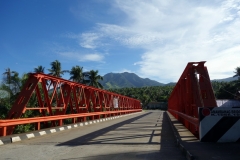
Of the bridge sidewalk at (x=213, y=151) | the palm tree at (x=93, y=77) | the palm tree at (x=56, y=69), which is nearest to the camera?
the bridge sidewalk at (x=213, y=151)

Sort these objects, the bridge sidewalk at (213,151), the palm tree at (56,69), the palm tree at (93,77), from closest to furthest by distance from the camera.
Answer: the bridge sidewalk at (213,151)
the palm tree at (56,69)
the palm tree at (93,77)

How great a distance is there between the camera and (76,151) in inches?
261

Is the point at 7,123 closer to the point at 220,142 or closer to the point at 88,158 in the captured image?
the point at 88,158

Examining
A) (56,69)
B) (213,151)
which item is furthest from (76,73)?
(213,151)

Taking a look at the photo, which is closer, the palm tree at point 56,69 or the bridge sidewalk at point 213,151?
the bridge sidewalk at point 213,151

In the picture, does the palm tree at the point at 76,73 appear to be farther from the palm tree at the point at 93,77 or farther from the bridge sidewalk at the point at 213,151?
the bridge sidewalk at the point at 213,151

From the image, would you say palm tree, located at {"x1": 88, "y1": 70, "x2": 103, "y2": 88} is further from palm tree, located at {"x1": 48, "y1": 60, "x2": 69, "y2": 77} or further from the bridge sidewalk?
the bridge sidewalk

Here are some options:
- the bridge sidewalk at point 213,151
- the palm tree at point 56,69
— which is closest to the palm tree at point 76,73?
the palm tree at point 56,69

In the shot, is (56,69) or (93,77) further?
(93,77)

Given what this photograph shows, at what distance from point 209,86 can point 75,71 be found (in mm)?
45150

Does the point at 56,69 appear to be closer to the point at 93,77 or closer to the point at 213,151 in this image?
the point at 93,77

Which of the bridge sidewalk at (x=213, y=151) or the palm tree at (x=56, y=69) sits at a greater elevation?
the palm tree at (x=56, y=69)

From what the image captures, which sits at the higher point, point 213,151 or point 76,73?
point 76,73

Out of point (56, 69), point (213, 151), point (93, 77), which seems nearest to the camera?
point (213, 151)
